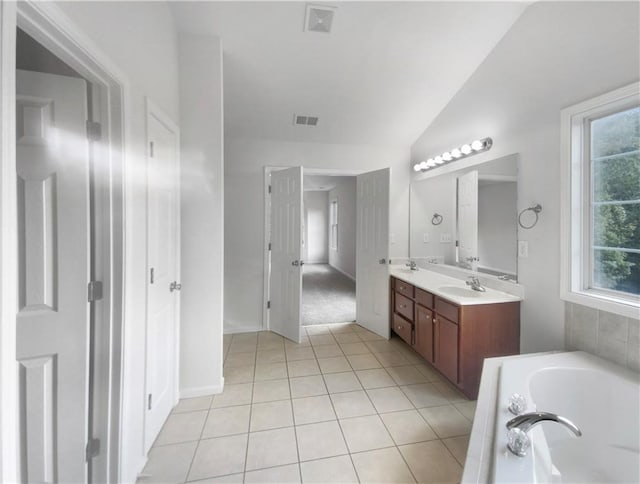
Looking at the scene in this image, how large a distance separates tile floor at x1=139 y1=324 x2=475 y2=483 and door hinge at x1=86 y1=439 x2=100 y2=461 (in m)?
0.35

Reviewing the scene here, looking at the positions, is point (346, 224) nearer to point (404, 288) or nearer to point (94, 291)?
point (404, 288)

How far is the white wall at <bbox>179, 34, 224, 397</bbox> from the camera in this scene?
2158 millimetres

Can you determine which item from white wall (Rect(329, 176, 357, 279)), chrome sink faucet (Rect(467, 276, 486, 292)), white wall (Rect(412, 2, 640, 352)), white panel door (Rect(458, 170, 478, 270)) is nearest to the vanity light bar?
white wall (Rect(412, 2, 640, 352))

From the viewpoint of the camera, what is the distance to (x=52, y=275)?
3.92 feet

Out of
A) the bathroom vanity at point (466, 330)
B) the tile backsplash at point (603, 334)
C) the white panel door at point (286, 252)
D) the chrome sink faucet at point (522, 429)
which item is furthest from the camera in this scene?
the white panel door at point (286, 252)

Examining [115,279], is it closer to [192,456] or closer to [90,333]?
[90,333]

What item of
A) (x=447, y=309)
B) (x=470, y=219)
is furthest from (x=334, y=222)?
(x=447, y=309)

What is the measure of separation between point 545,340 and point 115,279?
8.94 feet

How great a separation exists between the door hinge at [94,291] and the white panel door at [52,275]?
0.09ft

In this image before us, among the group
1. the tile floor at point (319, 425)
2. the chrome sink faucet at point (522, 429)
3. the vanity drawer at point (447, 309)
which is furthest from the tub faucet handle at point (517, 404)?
the vanity drawer at point (447, 309)

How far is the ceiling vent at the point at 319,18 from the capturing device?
1981 millimetres

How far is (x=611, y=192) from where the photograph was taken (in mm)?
1721

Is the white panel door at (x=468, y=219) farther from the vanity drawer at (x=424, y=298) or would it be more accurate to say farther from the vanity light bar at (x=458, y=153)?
the vanity drawer at (x=424, y=298)

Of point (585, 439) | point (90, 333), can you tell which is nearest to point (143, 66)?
point (90, 333)
